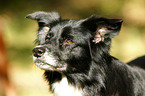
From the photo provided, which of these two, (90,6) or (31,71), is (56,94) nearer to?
(31,71)

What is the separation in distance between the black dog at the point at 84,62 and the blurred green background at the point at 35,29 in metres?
2.44

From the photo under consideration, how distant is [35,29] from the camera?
9688mm

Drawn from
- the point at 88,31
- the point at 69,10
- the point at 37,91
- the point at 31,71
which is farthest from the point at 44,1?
the point at 88,31

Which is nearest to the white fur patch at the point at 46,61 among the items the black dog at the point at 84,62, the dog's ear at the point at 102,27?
the black dog at the point at 84,62

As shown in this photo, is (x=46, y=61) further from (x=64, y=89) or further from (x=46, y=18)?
(x=46, y=18)

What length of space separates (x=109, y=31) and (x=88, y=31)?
1.52 feet

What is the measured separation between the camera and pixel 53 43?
3.99m

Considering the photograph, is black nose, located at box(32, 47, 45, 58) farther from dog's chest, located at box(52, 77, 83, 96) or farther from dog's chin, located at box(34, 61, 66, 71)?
dog's chest, located at box(52, 77, 83, 96)

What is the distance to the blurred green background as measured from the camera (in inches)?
323

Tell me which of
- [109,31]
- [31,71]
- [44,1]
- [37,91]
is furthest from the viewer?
[44,1]

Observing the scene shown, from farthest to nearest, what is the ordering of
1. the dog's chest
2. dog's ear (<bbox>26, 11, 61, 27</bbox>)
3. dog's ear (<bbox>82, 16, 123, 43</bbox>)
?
dog's ear (<bbox>26, 11, 61, 27</bbox>) → the dog's chest → dog's ear (<bbox>82, 16, 123, 43</bbox>)

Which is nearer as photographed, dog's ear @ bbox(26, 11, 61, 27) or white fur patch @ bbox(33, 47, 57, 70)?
white fur patch @ bbox(33, 47, 57, 70)

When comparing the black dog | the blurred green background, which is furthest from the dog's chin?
the blurred green background

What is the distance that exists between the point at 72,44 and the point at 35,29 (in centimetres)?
597
